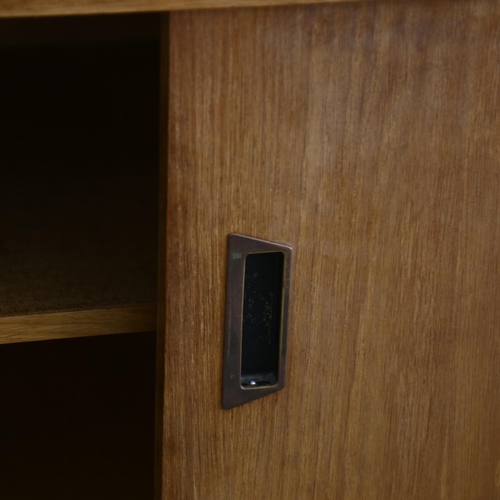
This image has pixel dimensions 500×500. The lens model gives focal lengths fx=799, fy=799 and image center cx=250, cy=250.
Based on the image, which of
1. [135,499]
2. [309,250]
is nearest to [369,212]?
[309,250]

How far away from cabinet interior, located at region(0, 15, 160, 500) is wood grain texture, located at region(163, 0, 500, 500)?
7cm

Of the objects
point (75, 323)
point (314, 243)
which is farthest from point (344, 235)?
point (75, 323)

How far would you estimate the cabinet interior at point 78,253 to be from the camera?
1.51 feet

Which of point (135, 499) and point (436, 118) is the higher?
point (436, 118)

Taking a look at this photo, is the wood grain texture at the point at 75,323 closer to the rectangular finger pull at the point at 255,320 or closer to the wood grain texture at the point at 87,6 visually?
the rectangular finger pull at the point at 255,320

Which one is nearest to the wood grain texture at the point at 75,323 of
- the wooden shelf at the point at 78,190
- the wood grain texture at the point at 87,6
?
the wooden shelf at the point at 78,190

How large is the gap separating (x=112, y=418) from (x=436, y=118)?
40 cm

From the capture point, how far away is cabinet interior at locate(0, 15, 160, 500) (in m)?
0.46

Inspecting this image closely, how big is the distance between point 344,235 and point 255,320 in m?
0.07

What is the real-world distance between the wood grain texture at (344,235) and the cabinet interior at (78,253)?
7 cm

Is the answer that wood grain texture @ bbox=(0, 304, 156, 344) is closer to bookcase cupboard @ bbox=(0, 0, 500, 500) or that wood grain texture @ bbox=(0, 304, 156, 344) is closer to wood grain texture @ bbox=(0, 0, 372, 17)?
bookcase cupboard @ bbox=(0, 0, 500, 500)

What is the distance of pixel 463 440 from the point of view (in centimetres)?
50

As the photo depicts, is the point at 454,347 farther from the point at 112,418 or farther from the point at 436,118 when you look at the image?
the point at 112,418

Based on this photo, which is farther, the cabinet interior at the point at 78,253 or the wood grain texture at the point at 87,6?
the cabinet interior at the point at 78,253
